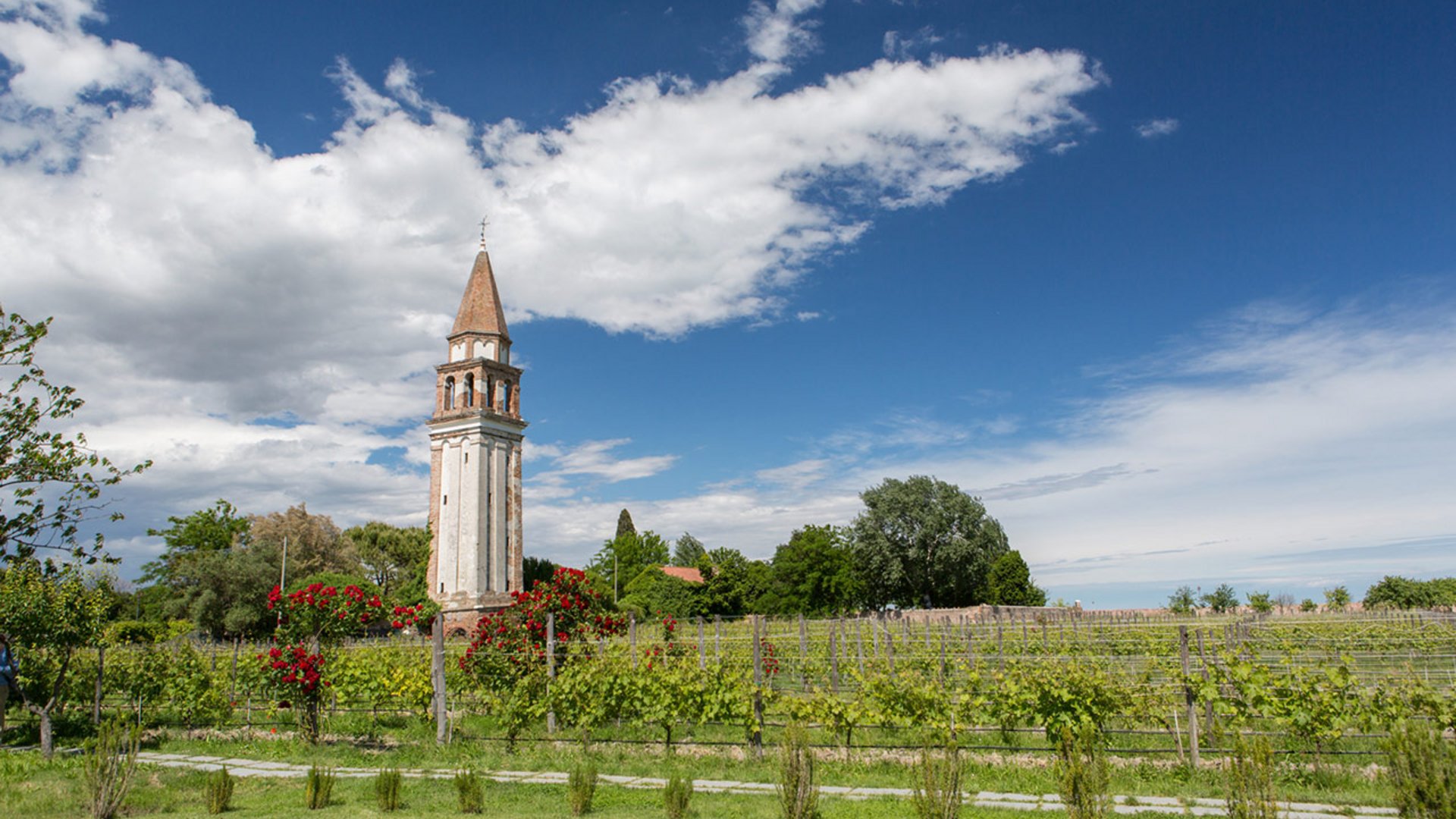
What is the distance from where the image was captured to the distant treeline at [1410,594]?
51.1 m

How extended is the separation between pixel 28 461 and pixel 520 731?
25.6 ft

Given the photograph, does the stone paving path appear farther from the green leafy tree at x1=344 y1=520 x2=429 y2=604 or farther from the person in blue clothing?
the green leafy tree at x1=344 y1=520 x2=429 y2=604

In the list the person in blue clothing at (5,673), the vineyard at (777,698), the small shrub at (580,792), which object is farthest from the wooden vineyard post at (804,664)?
the person in blue clothing at (5,673)

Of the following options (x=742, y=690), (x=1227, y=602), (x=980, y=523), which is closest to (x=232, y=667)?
(x=742, y=690)

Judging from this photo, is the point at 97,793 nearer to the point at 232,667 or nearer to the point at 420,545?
the point at 232,667

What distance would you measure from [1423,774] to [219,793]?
30.3 ft

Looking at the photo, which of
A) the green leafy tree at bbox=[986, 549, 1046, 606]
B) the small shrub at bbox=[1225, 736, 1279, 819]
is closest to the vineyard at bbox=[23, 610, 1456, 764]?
the small shrub at bbox=[1225, 736, 1279, 819]

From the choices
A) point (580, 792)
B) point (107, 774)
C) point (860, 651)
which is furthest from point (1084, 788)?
point (860, 651)

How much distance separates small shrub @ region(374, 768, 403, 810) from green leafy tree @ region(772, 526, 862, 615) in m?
50.0

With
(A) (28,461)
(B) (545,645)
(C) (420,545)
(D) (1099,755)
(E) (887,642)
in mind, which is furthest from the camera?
(C) (420,545)

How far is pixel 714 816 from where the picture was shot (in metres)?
7.38

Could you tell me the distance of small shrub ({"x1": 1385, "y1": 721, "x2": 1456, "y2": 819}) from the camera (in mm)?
5223

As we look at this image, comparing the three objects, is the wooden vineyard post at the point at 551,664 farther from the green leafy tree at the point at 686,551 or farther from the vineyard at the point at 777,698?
the green leafy tree at the point at 686,551

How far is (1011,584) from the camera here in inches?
2343
